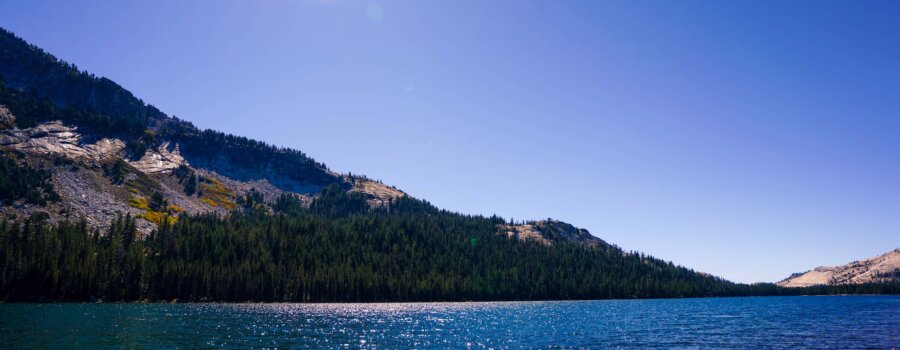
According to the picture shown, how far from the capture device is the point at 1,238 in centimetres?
15888

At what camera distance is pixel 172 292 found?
174 m

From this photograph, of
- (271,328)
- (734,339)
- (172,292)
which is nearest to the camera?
(734,339)

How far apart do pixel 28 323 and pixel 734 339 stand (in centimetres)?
11152

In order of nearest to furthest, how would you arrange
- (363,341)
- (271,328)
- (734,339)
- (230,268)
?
(363,341)
(734,339)
(271,328)
(230,268)

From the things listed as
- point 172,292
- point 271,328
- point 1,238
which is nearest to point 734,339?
point 271,328

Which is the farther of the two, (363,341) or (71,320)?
(71,320)

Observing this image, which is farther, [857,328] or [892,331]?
[857,328]

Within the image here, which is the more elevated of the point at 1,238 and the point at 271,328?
the point at 1,238

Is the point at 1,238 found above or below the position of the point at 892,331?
above

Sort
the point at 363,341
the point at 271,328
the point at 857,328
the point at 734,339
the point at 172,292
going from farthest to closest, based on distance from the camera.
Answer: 1. the point at 172,292
2. the point at 857,328
3. the point at 271,328
4. the point at 734,339
5. the point at 363,341

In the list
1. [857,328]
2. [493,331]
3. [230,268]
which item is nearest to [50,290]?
[230,268]

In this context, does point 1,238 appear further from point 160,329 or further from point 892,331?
point 892,331

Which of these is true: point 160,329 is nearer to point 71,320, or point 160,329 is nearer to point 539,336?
point 71,320

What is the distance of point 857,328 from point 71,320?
144 m
